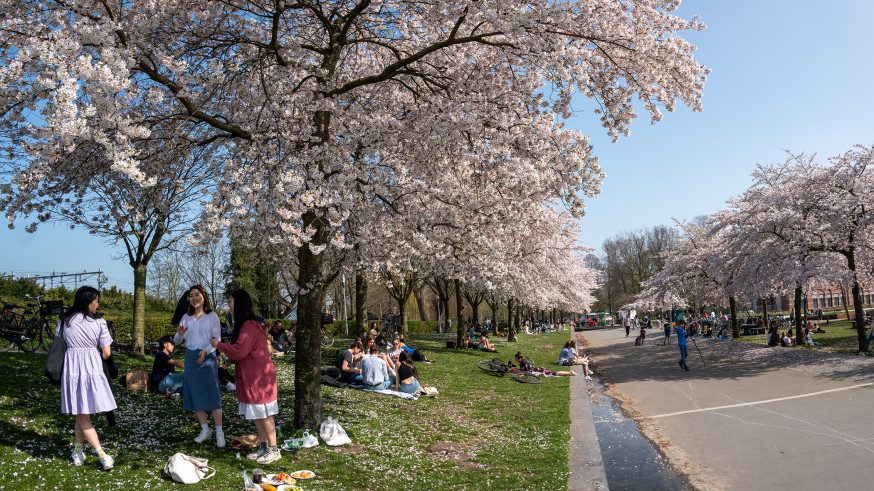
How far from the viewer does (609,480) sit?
702 centimetres

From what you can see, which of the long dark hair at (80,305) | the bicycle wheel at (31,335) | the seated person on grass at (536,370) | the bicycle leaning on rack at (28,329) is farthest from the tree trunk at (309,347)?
the seated person on grass at (536,370)

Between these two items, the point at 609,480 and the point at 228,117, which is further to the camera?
the point at 228,117

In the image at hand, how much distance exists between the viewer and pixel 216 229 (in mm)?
6852

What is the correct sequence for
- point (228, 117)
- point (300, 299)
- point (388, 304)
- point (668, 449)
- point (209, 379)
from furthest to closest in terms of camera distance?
1. point (388, 304)
2. point (228, 117)
3. point (668, 449)
4. point (300, 299)
5. point (209, 379)

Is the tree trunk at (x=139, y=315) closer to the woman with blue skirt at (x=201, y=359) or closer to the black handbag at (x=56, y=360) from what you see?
the woman with blue skirt at (x=201, y=359)

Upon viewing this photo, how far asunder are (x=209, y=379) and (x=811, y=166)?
942 inches

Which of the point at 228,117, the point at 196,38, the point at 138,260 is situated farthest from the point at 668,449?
the point at 138,260

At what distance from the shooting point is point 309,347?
300 inches

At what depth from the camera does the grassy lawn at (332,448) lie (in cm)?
525

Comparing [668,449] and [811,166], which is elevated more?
[811,166]

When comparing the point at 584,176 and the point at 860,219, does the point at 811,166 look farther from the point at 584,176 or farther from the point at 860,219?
the point at 584,176

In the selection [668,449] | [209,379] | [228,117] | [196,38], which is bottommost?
[668,449]

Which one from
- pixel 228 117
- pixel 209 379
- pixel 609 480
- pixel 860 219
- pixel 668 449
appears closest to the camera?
pixel 209 379

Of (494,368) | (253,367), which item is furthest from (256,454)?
(494,368)
